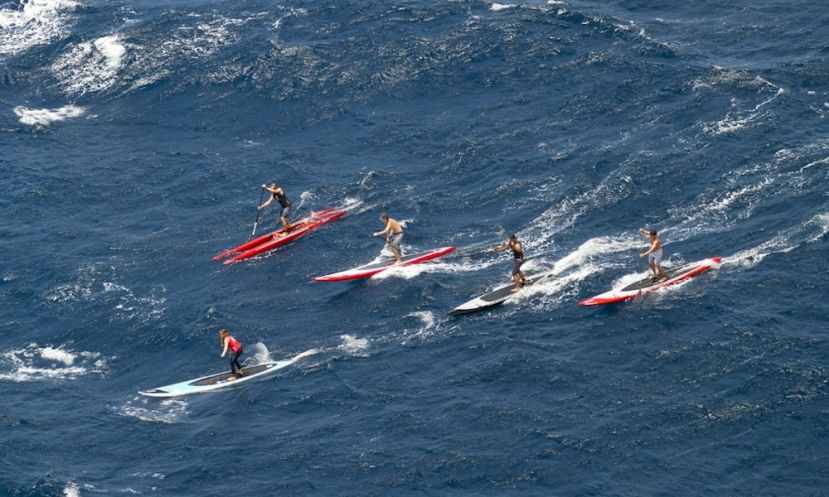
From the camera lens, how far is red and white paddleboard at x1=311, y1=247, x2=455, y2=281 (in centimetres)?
6575

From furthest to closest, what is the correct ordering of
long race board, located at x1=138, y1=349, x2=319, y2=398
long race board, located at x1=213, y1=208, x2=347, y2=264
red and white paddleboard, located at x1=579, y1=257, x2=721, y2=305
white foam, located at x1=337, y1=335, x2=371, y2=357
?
long race board, located at x1=213, y1=208, x2=347, y2=264, red and white paddleboard, located at x1=579, y1=257, x2=721, y2=305, white foam, located at x1=337, y1=335, x2=371, y2=357, long race board, located at x1=138, y1=349, x2=319, y2=398

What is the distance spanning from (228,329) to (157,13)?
44097 mm

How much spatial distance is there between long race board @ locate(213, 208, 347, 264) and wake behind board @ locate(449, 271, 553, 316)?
1379 cm

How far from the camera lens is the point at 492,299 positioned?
61281mm

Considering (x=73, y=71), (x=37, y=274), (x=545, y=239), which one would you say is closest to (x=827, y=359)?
(x=545, y=239)

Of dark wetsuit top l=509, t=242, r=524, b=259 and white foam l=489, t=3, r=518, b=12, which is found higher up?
white foam l=489, t=3, r=518, b=12

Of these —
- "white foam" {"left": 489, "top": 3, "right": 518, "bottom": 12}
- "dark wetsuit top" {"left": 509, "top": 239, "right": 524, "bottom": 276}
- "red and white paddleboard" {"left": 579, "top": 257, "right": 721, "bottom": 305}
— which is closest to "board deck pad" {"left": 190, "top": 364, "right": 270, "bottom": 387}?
"dark wetsuit top" {"left": 509, "top": 239, "right": 524, "bottom": 276}

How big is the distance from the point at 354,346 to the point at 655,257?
49.2 feet

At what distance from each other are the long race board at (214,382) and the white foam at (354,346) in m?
2.21

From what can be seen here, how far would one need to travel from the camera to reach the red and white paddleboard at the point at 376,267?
6575 cm

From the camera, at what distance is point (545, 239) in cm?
6656

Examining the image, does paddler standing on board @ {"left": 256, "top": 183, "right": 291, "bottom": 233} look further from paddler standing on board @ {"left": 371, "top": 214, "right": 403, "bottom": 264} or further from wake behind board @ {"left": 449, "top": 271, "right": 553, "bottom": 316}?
wake behind board @ {"left": 449, "top": 271, "right": 553, "bottom": 316}

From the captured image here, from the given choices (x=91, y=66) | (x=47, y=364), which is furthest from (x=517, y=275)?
(x=91, y=66)

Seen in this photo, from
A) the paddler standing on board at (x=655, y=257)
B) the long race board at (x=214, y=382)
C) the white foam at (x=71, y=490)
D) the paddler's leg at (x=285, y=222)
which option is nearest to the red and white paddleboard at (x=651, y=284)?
the paddler standing on board at (x=655, y=257)
